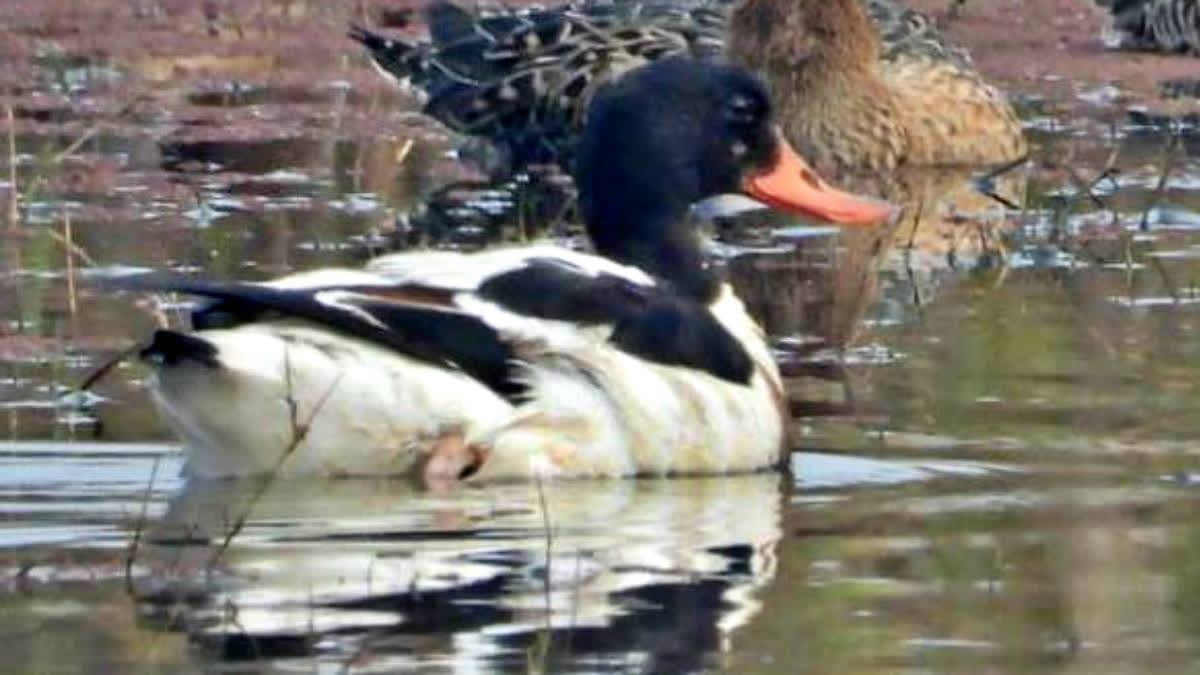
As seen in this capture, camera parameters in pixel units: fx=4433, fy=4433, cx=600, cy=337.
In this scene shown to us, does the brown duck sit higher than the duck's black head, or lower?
lower

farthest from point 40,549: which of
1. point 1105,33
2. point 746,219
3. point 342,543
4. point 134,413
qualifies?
point 1105,33

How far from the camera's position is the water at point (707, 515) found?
22.2ft

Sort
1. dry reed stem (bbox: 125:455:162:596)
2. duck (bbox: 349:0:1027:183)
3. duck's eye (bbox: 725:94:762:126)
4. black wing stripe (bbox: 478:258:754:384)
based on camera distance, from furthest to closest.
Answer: duck (bbox: 349:0:1027:183) → duck's eye (bbox: 725:94:762:126) → black wing stripe (bbox: 478:258:754:384) → dry reed stem (bbox: 125:455:162:596)

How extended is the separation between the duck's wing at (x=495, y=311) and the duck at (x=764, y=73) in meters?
6.29

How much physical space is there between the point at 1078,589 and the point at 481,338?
5.55ft

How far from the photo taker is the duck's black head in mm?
9625

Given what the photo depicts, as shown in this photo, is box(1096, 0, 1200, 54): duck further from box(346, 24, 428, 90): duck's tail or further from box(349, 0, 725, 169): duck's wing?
box(346, 24, 428, 90): duck's tail

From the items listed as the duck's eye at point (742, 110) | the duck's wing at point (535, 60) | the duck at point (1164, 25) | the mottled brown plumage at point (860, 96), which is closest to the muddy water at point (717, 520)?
the duck's eye at point (742, 110)

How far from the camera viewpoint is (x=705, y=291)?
952 centimetres

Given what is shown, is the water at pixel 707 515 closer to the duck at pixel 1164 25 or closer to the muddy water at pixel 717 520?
the muddy water at pixel 717 520

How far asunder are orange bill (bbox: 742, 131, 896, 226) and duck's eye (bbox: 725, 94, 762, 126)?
101 millimetres

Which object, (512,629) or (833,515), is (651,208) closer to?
(833,515)

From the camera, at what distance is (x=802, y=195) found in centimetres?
1023

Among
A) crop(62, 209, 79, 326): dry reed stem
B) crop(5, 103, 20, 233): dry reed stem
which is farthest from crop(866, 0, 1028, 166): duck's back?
crop(62, 209, 79, 326): dry reed stem
